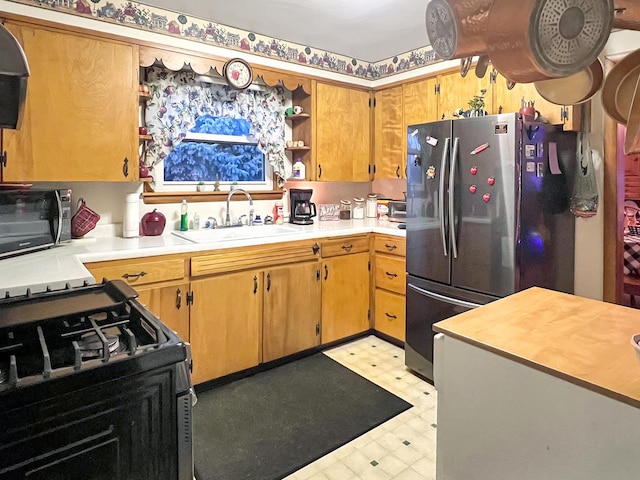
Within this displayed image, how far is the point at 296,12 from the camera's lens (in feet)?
9.17

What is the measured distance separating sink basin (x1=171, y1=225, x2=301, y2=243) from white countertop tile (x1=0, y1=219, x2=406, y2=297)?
0.06 m

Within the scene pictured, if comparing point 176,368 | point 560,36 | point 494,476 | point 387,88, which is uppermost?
point 387,88

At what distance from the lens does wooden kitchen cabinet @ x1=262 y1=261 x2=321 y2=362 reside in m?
2.95

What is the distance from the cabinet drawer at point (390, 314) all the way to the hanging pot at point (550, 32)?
2483mm

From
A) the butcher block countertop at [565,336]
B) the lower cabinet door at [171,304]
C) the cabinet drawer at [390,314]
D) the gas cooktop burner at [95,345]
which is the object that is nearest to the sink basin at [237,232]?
Answer: the lower cabinet door at [171,304]

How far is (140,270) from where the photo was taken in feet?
7.83

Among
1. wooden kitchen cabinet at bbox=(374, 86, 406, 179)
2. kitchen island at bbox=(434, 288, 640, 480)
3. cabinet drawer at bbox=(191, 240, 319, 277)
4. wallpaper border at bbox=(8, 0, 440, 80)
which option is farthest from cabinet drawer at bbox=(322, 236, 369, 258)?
kitchen island at bbox=(434, 288, 640, 480)

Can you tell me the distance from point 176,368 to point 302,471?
1163 mm

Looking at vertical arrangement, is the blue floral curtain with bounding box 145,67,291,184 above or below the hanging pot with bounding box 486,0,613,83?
above

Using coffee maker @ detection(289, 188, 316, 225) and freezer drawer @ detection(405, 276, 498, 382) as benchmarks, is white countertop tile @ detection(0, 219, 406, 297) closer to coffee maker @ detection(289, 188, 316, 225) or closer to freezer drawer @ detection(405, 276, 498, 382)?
coffee maker @ detection(289, 188, 316, 225)

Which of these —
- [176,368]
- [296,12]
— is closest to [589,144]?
[296,12]

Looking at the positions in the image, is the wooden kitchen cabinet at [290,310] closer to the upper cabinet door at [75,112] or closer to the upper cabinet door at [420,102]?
the upper cabinet door at [75,112]

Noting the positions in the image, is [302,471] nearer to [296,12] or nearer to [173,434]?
[173,434]

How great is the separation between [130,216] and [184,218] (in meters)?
0.40
